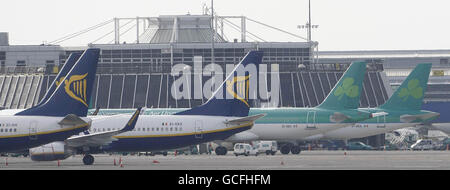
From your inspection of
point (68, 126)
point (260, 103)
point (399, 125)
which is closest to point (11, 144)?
point (68, 126)

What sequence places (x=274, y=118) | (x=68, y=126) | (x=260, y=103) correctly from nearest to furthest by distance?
1. (x=68, y=126)
2. (x=274, y=118)
3. (x=260, y=103)

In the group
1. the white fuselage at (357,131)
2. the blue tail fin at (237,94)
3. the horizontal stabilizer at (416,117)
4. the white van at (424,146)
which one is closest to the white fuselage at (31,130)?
the blue tail fin at (237,94)

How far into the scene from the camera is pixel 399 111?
90.4m

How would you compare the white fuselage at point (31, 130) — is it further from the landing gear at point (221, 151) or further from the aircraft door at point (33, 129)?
the landing gear at point (221, 151)

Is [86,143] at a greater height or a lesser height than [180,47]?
lesser

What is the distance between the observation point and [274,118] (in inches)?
3462

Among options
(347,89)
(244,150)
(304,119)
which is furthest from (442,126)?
(244,150)

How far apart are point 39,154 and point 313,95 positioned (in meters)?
69.8

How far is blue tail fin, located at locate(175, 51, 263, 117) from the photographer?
6575 centimetres

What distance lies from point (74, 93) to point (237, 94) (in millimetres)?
15761

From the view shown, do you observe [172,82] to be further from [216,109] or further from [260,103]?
[216,109]

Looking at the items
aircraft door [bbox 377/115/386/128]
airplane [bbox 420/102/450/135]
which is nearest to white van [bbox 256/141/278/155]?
aircraft door [bbox 377/115/386/128]

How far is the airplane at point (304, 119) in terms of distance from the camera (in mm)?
87125

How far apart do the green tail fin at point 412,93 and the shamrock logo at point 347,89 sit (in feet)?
13.1
